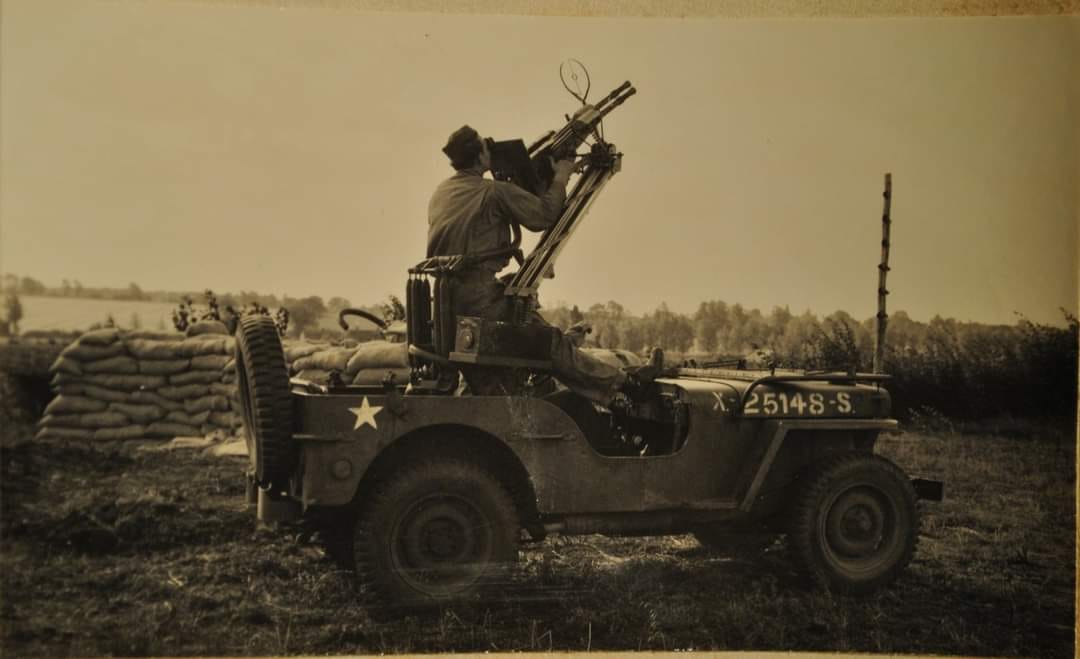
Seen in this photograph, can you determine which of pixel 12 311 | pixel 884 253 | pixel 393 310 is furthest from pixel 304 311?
pixel 884 253

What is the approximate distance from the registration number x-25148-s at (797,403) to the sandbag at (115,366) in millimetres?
3843

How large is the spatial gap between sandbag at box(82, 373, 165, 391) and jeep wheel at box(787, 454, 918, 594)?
4047mm

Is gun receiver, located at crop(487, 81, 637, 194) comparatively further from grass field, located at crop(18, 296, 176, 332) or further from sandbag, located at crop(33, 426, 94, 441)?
sandbag, located at crop(33, 426, 94, 441)

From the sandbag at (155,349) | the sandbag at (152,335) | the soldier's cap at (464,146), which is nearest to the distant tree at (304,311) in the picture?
the sandbag at (152,335)

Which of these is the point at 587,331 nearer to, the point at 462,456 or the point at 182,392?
the point at 462,456

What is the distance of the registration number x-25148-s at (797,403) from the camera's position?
5023 millimetres

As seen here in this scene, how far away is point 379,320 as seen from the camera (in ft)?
17.3

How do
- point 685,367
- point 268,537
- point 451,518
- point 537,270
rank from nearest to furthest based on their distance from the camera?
point 451,518
point 537,270
point 268,537
point 685,367

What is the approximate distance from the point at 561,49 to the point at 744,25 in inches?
38.7

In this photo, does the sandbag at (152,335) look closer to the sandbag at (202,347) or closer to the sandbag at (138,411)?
the sandbag at (202,347)

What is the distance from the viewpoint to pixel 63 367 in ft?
18.8

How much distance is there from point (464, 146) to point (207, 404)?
3.66 m

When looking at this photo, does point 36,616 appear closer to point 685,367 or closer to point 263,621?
point 263,621

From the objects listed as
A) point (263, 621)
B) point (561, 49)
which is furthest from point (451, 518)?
point (561, 49)
